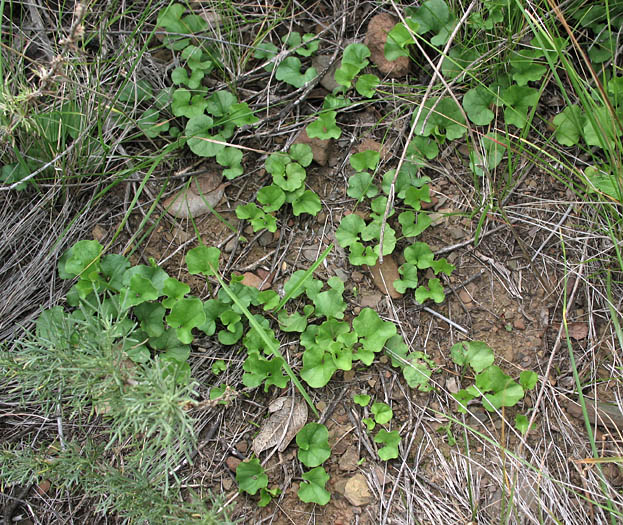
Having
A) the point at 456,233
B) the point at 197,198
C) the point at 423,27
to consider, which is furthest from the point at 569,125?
the point at 197,198

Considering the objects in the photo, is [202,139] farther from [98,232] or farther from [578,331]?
[578,331]

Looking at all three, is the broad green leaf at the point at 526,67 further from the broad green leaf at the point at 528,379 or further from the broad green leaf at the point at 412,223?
the broad green leaf at the point at 528,379

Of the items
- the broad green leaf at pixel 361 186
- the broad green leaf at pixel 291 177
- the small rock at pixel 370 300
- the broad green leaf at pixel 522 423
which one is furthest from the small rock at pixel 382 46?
the broad green leaf at pixel 522 423

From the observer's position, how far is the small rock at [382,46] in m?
2.57

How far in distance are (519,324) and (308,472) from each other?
3.63 ft

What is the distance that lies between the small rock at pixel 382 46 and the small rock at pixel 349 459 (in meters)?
1.74

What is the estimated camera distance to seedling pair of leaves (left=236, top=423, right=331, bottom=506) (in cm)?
213

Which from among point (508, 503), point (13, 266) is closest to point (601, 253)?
point (508, 503)

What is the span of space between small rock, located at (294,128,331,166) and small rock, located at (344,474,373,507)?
55.8 inches

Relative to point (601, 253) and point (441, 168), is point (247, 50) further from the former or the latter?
point (601, 253)

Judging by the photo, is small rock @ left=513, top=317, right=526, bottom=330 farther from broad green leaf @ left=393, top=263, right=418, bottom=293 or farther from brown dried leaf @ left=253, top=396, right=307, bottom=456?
brown dried leaf @ left=253, top=396, right=307, bottom=456

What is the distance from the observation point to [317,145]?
254 cm

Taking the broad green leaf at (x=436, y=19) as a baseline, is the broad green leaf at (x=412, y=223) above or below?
below

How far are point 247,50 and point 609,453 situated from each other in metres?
2.41
